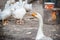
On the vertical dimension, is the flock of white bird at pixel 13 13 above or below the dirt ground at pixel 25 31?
above

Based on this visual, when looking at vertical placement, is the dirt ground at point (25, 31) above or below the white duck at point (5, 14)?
below

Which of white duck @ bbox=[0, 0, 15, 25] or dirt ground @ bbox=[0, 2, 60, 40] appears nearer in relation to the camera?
dirt ground @ bbox=[0, 2, 60, 40]

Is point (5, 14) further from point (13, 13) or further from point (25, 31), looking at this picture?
point (25, 31)

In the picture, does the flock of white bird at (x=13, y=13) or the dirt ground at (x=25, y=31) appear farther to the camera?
the flock of white bird at (x=13, y=13)

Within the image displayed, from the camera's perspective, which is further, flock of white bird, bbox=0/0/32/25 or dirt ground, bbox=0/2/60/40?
flock of white bird, bbox=0/0/32/25

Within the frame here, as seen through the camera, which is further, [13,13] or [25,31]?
[13,13]

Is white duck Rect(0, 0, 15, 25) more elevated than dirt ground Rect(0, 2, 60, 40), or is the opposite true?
white duck Rect(0, 0, 15, 25)

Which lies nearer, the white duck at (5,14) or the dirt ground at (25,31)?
the dirt ground at (25,31)

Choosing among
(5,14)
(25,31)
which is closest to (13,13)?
(5,14)

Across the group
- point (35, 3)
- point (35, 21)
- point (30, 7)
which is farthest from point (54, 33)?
point (35, 3)

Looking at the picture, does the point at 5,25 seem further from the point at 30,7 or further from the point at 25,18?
the point at 30,7

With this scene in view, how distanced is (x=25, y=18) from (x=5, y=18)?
0.23 meters

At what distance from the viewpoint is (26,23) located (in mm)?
1987

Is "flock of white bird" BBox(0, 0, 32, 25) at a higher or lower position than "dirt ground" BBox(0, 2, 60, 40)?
higher
